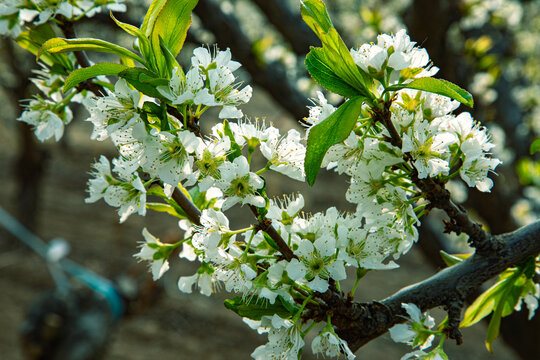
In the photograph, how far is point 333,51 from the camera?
2.50ft

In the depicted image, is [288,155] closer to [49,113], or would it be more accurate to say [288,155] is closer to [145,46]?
[145,46]

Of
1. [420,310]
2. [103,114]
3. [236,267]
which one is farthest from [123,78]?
[420,310]

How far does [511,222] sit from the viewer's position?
9.63ft

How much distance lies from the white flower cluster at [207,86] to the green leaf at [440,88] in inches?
10.2

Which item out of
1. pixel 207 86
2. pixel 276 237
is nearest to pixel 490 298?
pixel 276 237

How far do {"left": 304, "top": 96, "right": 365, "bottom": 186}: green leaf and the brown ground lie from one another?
11.1 feet

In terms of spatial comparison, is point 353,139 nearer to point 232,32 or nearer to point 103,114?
point 103,114

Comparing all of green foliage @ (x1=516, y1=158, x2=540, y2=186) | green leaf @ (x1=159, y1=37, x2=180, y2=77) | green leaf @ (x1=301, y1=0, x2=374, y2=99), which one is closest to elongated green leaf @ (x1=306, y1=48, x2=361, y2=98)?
green leaf @ (x1=301, y1=0, x2=374, y2=99)

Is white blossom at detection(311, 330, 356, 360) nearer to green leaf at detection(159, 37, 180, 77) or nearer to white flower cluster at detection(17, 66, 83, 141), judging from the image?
green leaf at detection(159, 37, 180, 77)

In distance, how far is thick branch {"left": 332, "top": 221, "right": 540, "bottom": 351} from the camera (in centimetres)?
98

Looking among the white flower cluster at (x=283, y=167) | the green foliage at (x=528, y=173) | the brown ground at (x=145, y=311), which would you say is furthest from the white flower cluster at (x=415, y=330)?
the brown ground at (x=145, y=311)

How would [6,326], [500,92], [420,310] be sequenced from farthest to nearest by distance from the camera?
1. [6,326]
2. [500,92]
3. [420,310]

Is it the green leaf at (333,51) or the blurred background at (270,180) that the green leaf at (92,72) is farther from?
the blurred background at (270,180)

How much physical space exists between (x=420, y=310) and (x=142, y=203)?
60 cm
